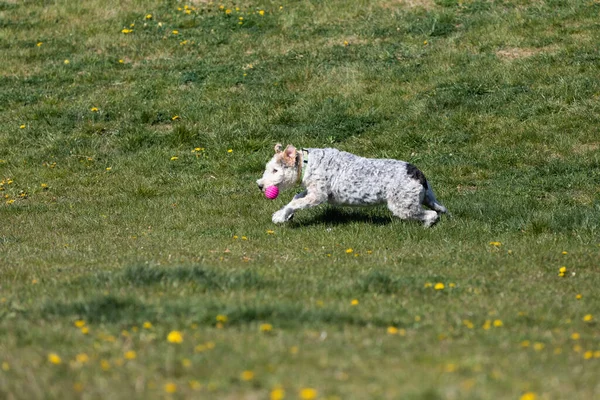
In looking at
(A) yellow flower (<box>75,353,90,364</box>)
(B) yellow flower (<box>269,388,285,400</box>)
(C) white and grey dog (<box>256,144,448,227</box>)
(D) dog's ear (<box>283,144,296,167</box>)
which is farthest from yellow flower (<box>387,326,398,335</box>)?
(D) dog's ear (<box>283,144,296,167</box>)

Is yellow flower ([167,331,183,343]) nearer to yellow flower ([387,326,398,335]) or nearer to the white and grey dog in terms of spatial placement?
yellow flower ([387,326,398,335])

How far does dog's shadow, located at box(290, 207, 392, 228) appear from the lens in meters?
11.3

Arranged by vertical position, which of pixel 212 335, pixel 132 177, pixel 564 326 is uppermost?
pixel 212 335

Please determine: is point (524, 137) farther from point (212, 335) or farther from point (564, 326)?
point (212, 335)

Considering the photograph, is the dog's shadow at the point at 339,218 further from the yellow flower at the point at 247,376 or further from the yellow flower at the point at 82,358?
the yellow flower at the point at 247,376

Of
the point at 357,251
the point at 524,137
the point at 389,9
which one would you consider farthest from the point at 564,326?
the point at 389,9

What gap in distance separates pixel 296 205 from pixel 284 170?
0.49 meters

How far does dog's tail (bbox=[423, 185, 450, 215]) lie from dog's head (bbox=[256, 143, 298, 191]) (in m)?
1.70

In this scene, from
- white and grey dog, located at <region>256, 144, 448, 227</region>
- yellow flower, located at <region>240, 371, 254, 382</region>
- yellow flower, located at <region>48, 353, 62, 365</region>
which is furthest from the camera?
white and grey dog, located at <region>256, 144, 448, 227</region>

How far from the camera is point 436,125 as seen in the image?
15.6 meters

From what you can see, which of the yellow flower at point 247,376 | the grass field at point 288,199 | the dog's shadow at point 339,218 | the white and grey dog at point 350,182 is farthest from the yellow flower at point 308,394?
the dog's shadow at point 339,218

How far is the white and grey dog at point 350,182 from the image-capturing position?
1069 cm

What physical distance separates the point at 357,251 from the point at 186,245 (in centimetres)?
200

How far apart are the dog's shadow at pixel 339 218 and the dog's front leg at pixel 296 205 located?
189 mm
